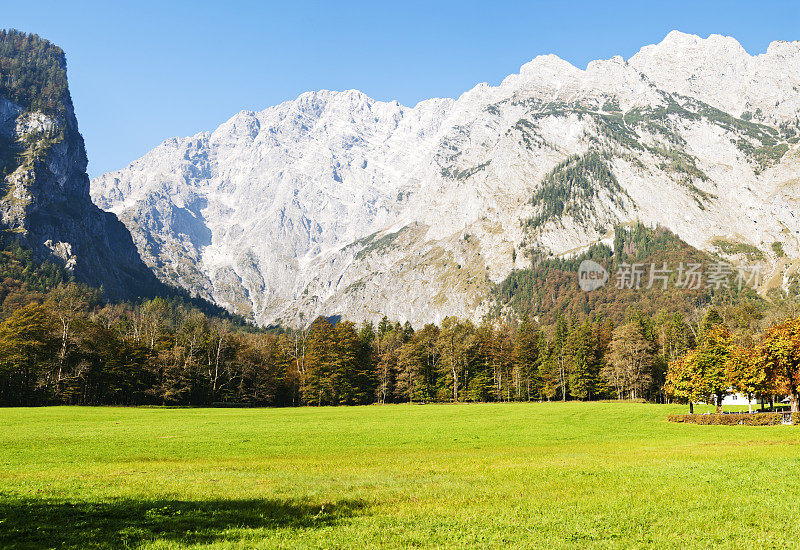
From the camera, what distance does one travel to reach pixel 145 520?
46.3ft

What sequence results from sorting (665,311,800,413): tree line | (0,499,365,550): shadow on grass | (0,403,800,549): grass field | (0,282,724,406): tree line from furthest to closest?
1. (0,282,724,406): tree line
2. (665,311,800,413): tree line
3. (0,403,800,549): grass field
4. (0,499,365,550): shadow on grass

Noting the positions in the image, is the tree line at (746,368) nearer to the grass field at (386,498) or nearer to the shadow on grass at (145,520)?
the grass field at (386,498)

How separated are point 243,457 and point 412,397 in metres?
98.0

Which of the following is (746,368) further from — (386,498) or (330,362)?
(330,362)

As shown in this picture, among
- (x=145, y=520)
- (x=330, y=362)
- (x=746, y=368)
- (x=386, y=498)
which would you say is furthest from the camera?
(x=330, y=362)

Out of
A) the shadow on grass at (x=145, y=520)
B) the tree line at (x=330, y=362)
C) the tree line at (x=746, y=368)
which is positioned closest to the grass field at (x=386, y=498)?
the shadow on grass at (x=145, y=520)

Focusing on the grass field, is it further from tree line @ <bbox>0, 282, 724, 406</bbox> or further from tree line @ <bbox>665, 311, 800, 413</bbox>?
tree line @ <bbox>0, 282, 724, 406</bbox>

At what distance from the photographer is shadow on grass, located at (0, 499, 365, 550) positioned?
12.3 meters

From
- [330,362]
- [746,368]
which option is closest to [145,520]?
[746,368]

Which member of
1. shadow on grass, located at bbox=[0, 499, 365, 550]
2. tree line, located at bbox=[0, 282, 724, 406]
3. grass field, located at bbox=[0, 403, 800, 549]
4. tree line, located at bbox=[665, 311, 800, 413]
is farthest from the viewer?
tree line, located at bbox=[0, 282, 724, 406]

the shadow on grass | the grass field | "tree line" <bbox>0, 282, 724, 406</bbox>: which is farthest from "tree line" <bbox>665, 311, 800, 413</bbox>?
the shadow on grass

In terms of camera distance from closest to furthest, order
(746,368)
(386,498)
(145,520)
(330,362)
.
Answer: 1. (145,520)
2. (386,498)
3. (746,368)
4. (330,362)

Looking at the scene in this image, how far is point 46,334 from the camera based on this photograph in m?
92.8

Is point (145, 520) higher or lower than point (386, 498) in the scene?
higher
